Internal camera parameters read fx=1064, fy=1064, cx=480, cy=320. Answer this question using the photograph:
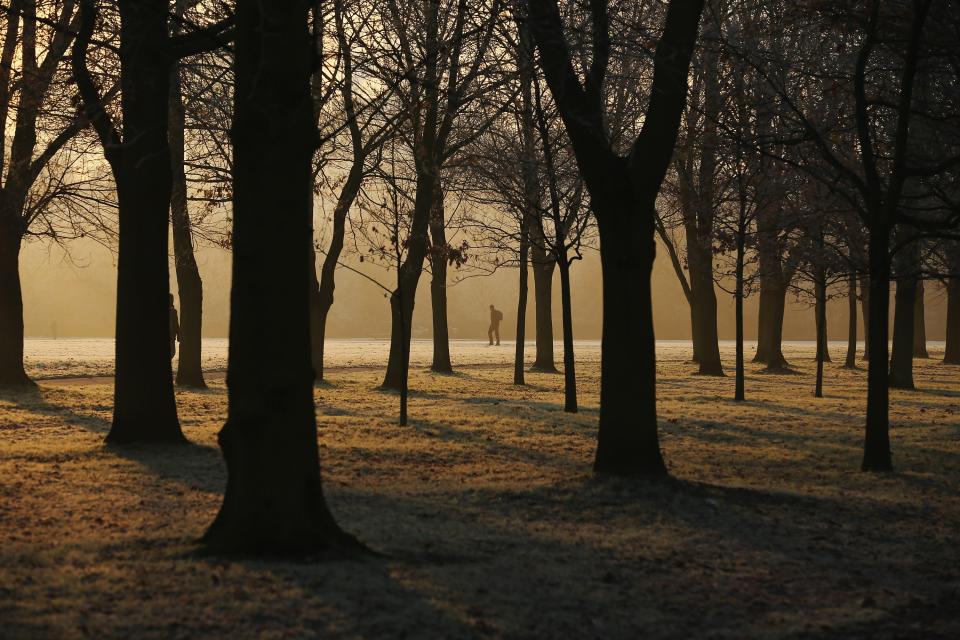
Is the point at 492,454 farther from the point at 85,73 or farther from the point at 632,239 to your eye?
the point at 85,73

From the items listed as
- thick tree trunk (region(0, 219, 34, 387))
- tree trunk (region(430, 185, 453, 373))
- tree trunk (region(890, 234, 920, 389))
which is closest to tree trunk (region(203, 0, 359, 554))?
thick tree trunk (region(0, 219, 34, 387))

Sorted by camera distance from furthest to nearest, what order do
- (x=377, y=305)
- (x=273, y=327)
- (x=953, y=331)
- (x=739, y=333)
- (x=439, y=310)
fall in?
(x=377, y=305)
(x=953, y=331)
(x=439, y=310)
(x=739, y=333)
(x=273, y=327)

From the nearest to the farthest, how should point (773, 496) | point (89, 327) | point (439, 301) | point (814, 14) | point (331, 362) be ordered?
point (773, 496) → point (814, 14) → point (439, 301) → point (331, 362) → point (89, 327)

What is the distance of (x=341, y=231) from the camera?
24.6m

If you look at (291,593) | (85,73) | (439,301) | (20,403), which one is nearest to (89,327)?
(439,301)

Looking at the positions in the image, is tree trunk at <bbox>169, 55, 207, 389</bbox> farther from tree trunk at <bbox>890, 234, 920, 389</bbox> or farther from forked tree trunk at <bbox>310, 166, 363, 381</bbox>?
tree trunk at <bbox>890, 234, 920, 389</bbox>

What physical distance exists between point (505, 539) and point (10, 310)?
54.4ft

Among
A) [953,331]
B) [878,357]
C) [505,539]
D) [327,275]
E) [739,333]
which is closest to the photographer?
[505,539]

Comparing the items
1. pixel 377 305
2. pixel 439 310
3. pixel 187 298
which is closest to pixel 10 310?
pixel 187 298

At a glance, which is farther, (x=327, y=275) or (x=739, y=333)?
(x=327, y=275)

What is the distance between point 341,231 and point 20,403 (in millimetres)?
8781

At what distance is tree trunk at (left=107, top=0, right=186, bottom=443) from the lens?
1208 cm

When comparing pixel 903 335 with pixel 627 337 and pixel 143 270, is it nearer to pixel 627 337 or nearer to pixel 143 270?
pixel 627 337

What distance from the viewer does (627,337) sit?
32.2ft
